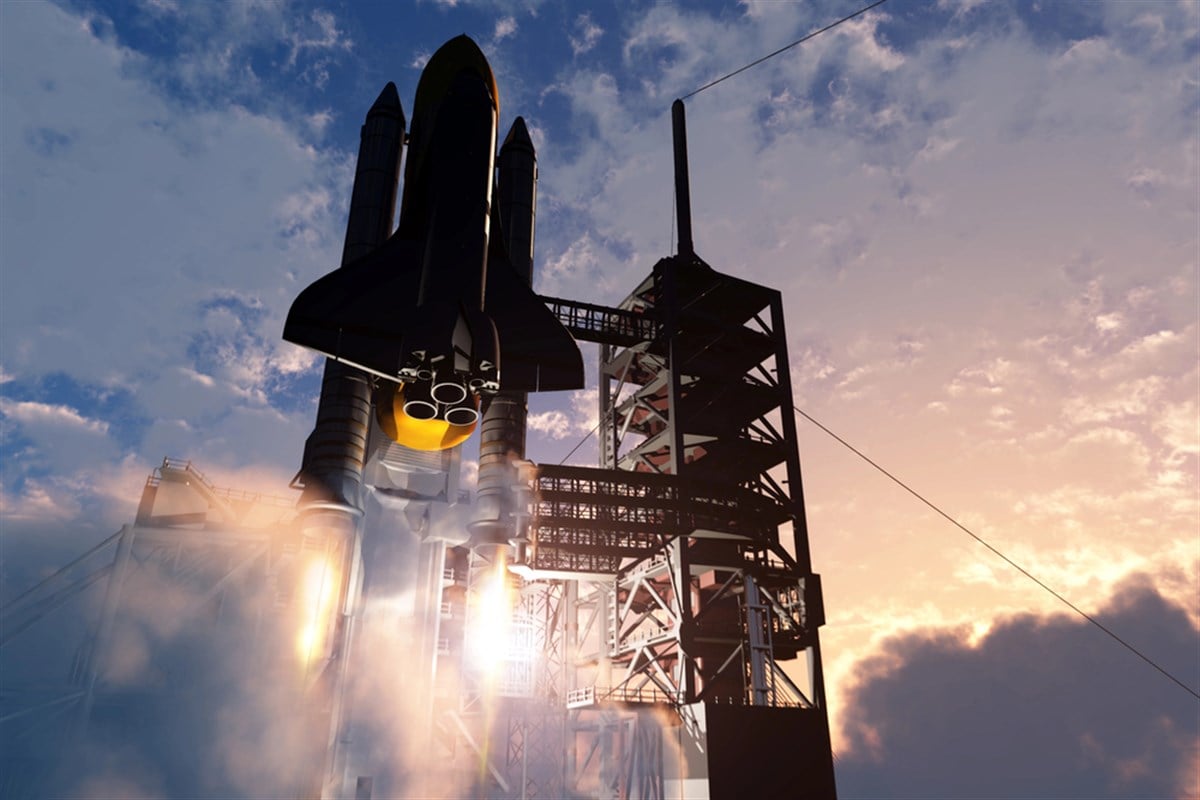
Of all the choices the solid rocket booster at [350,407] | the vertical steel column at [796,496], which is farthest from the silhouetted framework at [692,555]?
the solid rocket booster at [350,407]

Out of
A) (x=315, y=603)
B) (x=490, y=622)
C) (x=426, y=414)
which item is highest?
(x=426, y=414)

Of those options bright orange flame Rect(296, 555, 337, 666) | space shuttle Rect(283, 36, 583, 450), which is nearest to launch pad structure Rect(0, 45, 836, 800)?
bright orange flame Rect(296, 555, 337, 666)

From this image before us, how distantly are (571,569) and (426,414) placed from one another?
2083cm

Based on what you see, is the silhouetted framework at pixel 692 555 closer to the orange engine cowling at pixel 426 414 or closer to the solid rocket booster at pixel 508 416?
the solid rocket booster at pixel 508 416

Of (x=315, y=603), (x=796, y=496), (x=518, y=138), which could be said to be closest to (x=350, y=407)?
(x=315, y=603)

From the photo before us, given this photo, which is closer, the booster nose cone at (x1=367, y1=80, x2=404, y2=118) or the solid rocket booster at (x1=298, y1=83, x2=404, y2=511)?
the solid rocket booster at (x1=298, y1=83, x2=404, y2=511)

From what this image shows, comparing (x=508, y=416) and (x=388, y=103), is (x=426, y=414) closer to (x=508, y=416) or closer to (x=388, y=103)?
(x=508, y=416)

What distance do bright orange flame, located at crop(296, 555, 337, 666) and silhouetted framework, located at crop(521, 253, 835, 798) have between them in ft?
31.1

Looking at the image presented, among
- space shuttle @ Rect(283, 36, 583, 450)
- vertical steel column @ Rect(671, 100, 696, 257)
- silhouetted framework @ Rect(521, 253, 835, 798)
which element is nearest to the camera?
space shuttle @ Rect(283, 36, 583, 450)

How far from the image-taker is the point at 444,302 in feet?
65.7

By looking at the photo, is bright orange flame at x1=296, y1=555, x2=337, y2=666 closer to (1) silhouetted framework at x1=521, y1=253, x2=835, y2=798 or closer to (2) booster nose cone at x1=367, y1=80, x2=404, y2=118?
(1) silhouetted framework at x1=521, y1=253, x2=835, y2=798

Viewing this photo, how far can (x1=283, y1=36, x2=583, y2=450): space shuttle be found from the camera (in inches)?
772

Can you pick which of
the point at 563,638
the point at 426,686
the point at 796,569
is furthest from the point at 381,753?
the point at 796,569

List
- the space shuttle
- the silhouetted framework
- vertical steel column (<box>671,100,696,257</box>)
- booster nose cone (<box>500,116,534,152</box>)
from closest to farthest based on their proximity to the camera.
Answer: the space shuttle < the silhouetted framework < booster nose cone (<box>500,116,534,152</box>) < vertical steel column (<box>671,100,696,257</box>)
